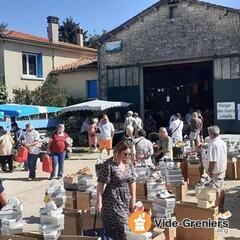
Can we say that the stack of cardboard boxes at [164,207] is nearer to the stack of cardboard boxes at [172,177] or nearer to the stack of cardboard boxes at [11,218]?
the stack of cardboard boxes at [172,177]

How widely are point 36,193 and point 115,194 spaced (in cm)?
594

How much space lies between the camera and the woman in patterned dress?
5664 millimetres

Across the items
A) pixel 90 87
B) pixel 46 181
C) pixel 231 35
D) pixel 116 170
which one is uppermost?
pixel 231 35

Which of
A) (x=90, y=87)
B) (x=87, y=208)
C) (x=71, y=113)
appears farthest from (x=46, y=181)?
(x=90, y=87)

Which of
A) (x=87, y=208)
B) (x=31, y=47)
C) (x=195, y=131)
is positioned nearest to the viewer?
(x=87, y=208)

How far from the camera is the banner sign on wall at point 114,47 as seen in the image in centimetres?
2429

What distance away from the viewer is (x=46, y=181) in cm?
1291

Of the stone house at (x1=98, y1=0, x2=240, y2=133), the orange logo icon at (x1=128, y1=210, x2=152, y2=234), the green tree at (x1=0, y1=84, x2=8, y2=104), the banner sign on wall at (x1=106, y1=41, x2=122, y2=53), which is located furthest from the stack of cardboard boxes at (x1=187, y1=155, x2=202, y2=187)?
the green tree at (x1=0, y1=84, x2=8, y2=104)

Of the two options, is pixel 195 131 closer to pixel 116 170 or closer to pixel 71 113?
pixel 71 113

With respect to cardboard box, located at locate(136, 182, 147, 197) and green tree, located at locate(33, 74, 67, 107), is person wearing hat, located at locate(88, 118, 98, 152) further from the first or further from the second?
cardboard box, located at locate(136, 182, 147, 197)

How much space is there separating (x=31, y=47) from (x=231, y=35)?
1214 centimetres

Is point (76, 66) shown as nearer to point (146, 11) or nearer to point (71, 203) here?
point (146, 11)

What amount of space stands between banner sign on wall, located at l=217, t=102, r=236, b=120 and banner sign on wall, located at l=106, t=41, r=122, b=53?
629cm
